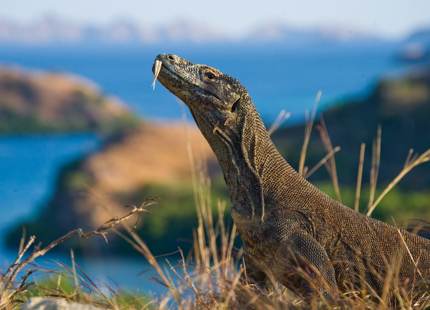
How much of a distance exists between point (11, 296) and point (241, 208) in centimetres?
108

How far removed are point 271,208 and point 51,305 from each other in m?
1.04

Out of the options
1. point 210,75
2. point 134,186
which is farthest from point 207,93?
point 134,186

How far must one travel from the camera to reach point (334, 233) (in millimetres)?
4422

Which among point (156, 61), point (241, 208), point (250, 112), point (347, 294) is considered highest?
point (156, 61)

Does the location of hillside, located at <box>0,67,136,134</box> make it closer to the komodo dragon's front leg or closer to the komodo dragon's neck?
the komodo dragon's neck

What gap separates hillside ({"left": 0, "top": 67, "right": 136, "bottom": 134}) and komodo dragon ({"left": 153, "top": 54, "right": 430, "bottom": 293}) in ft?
320

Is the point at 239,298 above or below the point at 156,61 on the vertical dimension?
below

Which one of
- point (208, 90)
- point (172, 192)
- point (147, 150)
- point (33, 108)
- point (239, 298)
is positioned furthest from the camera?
point (33, 108)

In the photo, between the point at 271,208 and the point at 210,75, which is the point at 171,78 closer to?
the point at 210,75

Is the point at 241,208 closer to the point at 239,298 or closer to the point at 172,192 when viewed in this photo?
the point at 239,298

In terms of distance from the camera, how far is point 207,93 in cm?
448

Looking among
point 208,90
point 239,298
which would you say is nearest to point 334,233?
point 239,298

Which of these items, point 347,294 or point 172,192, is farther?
point 172,192

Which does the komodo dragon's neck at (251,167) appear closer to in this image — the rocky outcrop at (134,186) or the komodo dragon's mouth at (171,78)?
the komodo dragon's mouth at (171,78)
